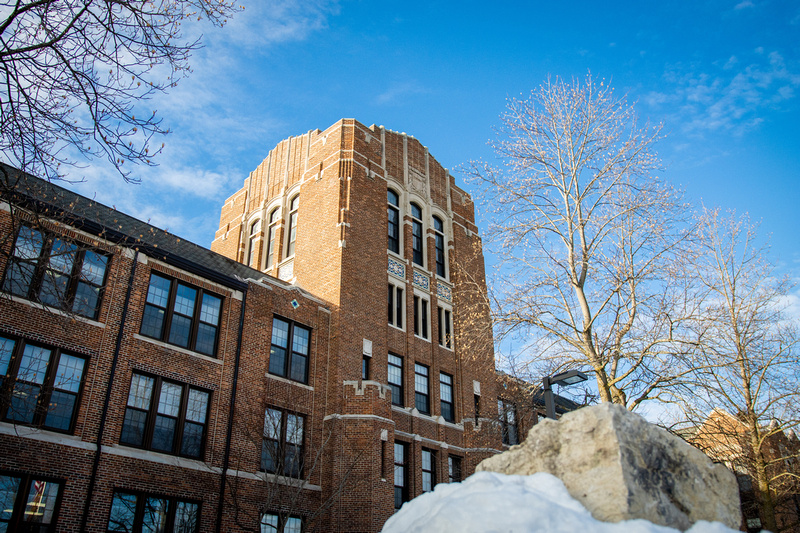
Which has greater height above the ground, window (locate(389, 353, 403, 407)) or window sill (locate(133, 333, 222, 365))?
window (locate(389, 353, 403, 407))

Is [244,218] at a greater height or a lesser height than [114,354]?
greater

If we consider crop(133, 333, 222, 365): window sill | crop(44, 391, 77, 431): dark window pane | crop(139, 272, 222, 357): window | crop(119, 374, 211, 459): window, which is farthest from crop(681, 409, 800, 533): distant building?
crop(44, 391, 77, 431): dark window pane

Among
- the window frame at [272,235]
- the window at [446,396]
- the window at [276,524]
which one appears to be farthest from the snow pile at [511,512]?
the window frame at [272,235]

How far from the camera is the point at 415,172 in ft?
102

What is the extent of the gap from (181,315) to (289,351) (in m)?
4.31

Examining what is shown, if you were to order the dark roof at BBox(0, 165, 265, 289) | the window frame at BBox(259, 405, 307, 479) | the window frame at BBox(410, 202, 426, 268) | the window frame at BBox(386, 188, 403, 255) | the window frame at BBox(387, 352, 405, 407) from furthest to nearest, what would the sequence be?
1. the window frame at BBox(410, 202, 426, 268)
2. the window frame at BBox(386, 188, 403, 255)
3. the window frame at BBox(387, 352, 405, 407)
4. the window frame at BBox(259, 405, 307, 479)
5. the dark roof at BBox(0, 165, 265, 289)

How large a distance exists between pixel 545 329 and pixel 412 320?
10.2 meters

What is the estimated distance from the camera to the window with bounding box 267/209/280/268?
29.4 meters

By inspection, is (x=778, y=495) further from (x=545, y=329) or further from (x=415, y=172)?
(x=415, y=172)

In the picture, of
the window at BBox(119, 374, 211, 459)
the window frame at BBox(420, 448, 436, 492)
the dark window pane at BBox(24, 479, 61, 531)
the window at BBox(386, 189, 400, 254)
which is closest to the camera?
the dark window pane at BBox(24, 479, 61, 531)

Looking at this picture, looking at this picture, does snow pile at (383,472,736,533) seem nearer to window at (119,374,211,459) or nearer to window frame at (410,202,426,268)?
window at (119,374,211,459)

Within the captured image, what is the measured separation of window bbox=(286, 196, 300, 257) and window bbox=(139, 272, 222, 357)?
859cm

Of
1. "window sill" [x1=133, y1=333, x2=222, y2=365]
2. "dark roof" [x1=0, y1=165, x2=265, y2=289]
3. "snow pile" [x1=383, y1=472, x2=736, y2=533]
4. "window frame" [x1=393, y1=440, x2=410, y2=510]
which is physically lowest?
"snow pile" [x1=383, y1=472, x2=736, y2=533]

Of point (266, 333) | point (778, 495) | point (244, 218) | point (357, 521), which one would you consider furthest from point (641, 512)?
point (244, 218)
